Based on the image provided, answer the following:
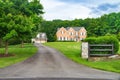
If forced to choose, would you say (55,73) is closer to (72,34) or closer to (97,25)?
(97,25)

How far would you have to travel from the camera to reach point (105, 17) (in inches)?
4973

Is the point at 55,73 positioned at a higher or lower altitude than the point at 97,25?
lower

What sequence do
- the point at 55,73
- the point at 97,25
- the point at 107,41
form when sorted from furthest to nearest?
the point at 97,25 → the point at 107,41 → the point at 55,73

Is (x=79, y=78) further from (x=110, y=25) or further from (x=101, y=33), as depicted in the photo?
(x=110, y=25)

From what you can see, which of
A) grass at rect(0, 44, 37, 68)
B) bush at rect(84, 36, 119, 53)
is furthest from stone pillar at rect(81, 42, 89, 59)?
grass at rect(0, 44, 37, 68)

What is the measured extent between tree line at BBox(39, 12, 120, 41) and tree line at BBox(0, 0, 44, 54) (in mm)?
31232

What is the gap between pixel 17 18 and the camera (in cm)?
3784

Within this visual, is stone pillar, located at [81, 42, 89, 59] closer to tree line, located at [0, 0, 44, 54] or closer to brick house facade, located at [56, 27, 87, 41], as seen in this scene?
tree line, located at [0, 0, 44, 54]

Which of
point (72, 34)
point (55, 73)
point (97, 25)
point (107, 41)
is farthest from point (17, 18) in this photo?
point (72, 34)

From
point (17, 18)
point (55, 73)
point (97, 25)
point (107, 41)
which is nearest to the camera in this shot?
point (55, 73)

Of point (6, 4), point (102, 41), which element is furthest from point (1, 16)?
point (102, 41)

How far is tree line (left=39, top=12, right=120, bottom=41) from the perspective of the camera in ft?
336

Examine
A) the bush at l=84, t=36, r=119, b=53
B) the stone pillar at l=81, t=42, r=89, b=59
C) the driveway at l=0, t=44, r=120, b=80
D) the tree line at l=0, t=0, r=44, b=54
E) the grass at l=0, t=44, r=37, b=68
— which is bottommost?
the grass at l=0, t=44, r=37, b=68

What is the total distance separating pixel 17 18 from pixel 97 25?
6713cm
